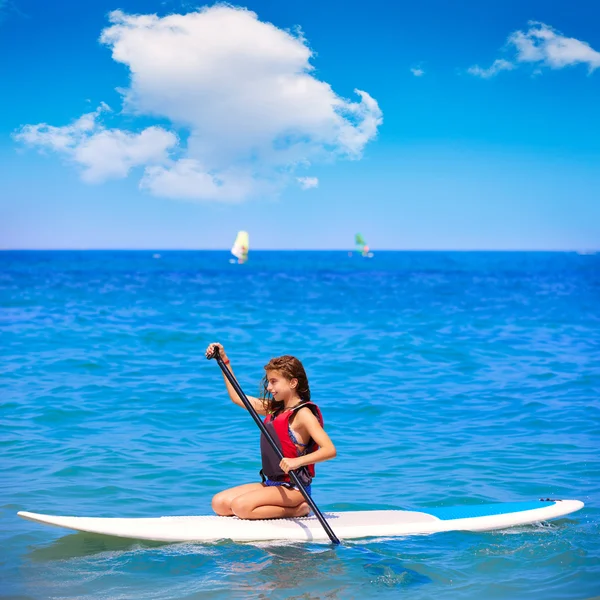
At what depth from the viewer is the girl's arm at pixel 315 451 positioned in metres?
5.09

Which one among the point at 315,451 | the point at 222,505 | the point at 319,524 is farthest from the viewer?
the point at 222,505

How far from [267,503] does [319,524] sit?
376mm

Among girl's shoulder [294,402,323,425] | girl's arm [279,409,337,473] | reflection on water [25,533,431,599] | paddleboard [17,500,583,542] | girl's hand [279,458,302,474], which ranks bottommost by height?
reflection on water [25,533,431,599]

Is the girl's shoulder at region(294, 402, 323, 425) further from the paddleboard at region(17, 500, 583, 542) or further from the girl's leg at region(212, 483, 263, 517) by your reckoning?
the paddleboard at region(17, 500, 583, 542)

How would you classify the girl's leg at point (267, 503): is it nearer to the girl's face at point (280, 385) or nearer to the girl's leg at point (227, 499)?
the girl's leg at point (227, 499)

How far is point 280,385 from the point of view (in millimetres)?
5273

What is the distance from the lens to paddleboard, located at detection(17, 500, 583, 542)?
17.5 feet

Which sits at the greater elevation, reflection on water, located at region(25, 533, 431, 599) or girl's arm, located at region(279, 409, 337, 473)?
girl's arm, located at region(279, 409, 337, 473)

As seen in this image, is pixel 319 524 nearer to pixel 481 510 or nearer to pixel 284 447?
pixel 284 447

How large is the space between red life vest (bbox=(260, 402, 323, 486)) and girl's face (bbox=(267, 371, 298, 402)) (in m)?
0.11

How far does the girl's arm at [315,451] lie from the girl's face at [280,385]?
0.18 meters

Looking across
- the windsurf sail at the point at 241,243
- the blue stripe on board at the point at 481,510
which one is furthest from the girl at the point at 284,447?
the windsurf sail at the point at 241,243

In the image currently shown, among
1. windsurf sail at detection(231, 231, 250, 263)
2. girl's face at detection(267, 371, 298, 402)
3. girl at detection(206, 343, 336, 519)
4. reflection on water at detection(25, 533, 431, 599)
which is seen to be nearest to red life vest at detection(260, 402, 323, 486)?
girl at detection(206, 343, 336, 519)

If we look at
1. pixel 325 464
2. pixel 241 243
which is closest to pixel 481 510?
pixel 325 464
